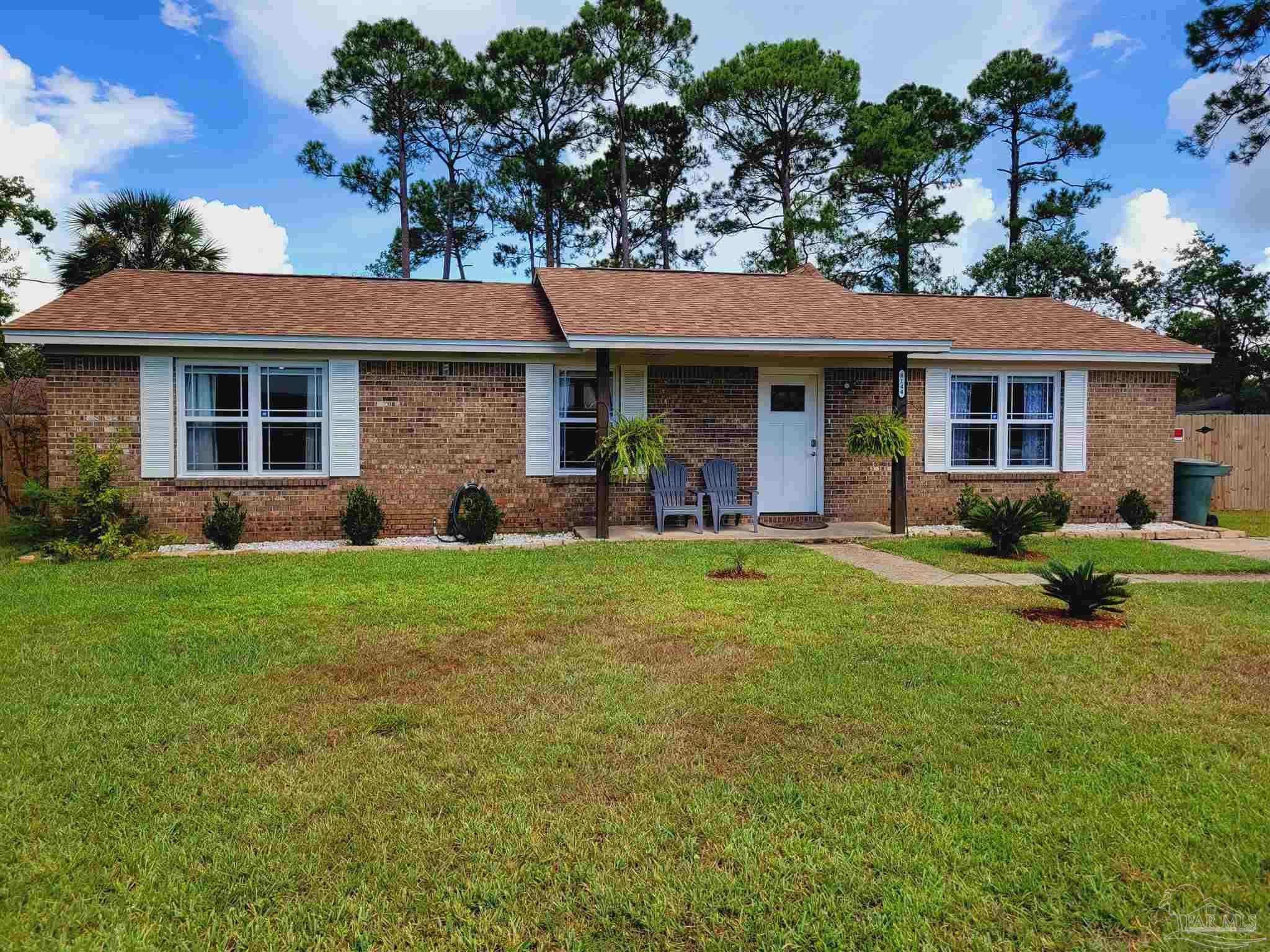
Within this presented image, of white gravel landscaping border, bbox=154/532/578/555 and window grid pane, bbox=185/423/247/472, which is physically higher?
window grid pane, bbox=185/423/247/472

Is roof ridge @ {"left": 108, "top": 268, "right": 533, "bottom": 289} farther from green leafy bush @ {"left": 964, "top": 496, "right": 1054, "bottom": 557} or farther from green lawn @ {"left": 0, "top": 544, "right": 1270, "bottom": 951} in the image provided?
green leafy bush @ {"left": 964, "top": 496, "right": 1054, "bottom": 557}

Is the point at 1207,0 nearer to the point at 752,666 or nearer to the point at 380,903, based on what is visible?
the point at 752,666

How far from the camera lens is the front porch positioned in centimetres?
1030

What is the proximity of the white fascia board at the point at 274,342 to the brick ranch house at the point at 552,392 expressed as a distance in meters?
0.03

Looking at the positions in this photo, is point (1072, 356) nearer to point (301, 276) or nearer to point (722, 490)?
point (722, 490)

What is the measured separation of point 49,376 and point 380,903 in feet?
33.6

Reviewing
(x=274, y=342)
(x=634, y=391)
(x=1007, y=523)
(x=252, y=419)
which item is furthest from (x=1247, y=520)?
(x=252, y=419)

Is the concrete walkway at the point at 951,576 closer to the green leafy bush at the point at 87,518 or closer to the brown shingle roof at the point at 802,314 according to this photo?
the brown shingle roof at the point at 802,314

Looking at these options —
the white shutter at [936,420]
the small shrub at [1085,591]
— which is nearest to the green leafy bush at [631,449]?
the white shutter at [936,420]

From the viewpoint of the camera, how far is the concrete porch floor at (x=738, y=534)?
10312 millimetres

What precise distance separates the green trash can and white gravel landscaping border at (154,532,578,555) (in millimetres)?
9958

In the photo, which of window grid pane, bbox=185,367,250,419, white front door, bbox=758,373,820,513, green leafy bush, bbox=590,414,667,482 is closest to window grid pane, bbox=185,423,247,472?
window grid pane, bbox=185,367,250,419

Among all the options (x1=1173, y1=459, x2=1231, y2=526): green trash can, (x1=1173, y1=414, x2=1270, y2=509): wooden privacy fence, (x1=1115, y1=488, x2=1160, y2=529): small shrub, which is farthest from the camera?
(x1=1173, y1=414, x2=1270, y2=509): wooden privacy fence

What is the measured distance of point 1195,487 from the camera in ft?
41.0
